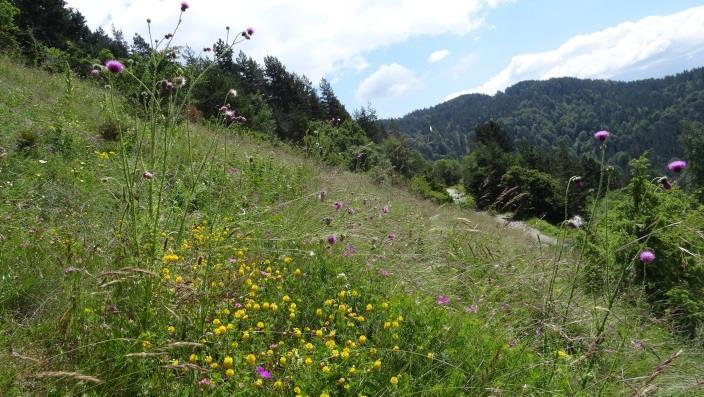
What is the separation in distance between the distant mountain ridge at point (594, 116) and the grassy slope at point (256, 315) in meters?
111

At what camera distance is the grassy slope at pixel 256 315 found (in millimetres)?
1758

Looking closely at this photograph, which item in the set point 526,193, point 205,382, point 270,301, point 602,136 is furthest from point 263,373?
point 526,193

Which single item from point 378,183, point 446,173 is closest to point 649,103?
point 446,173

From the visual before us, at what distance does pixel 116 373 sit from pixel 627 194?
561 centimetres

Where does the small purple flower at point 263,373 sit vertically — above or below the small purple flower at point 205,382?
below

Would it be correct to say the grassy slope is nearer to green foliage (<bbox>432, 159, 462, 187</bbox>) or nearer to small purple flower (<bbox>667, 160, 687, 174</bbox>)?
small purple flower (<bbox>667, 160, 687, 174</bbox>)

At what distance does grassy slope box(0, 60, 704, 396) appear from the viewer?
5.77 ft

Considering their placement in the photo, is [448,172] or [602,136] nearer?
[602,136]

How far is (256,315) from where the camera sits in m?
2.33

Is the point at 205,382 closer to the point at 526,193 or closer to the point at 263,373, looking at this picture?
the point at 263,373

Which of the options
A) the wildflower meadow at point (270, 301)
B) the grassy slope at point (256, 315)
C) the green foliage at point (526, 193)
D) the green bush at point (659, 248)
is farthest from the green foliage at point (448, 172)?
the grassy slope at point (256, 315)

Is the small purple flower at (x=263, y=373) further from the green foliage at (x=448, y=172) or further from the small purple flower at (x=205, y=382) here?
the green foliage at (x=448, y=172)

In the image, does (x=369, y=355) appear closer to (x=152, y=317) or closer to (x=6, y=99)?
(x=152, y=317)

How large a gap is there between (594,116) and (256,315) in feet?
615
